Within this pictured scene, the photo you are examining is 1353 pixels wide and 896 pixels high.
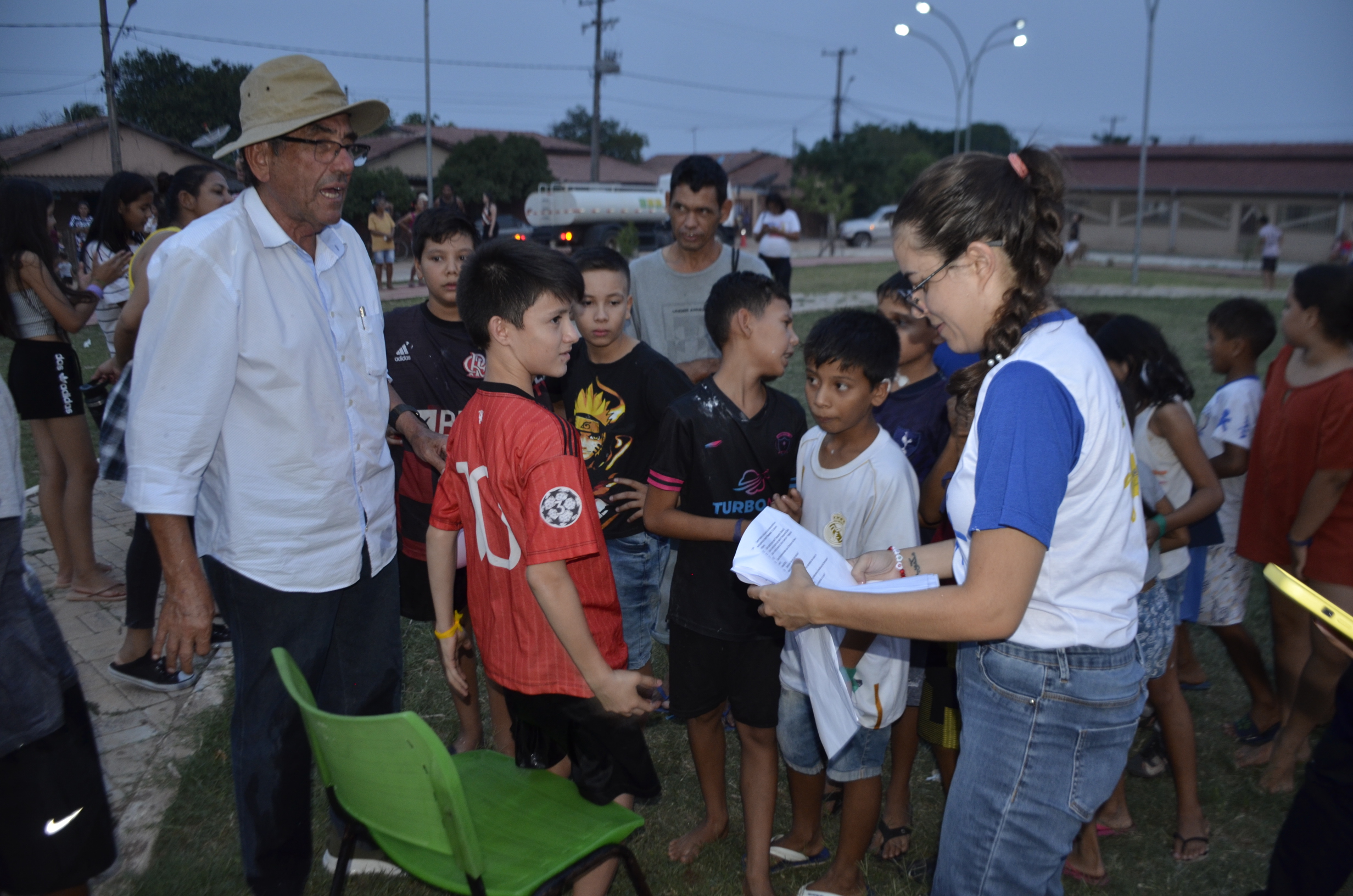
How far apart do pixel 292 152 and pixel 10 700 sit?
5.17ft

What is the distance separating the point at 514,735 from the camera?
240 cm

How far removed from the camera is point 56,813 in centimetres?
226

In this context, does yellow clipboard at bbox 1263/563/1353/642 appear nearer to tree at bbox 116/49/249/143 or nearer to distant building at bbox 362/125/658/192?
tree at bbox 116/49/249/143

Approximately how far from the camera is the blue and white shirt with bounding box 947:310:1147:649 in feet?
4.99

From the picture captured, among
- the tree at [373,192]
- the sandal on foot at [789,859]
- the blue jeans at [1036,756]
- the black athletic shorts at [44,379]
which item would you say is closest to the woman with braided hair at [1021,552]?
the blue jeans at [1036,756]

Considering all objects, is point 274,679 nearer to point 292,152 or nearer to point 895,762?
point 292,152

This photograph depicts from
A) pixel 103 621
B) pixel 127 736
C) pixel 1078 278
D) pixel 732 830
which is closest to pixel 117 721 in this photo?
pixel 127 736

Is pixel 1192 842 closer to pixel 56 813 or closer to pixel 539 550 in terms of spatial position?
pixel 539 550

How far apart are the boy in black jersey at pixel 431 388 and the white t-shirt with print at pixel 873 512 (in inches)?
60.9

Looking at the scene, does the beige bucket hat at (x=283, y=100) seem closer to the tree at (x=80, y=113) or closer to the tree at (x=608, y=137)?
the tree at (x=80, y=113)

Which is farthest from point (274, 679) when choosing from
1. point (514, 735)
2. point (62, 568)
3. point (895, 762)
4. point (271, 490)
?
point (62, 568)

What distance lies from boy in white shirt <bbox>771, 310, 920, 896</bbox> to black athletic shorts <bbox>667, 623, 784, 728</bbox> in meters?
0.04

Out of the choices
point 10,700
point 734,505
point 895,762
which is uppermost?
point 734,505

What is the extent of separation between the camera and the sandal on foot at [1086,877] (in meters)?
2.96
